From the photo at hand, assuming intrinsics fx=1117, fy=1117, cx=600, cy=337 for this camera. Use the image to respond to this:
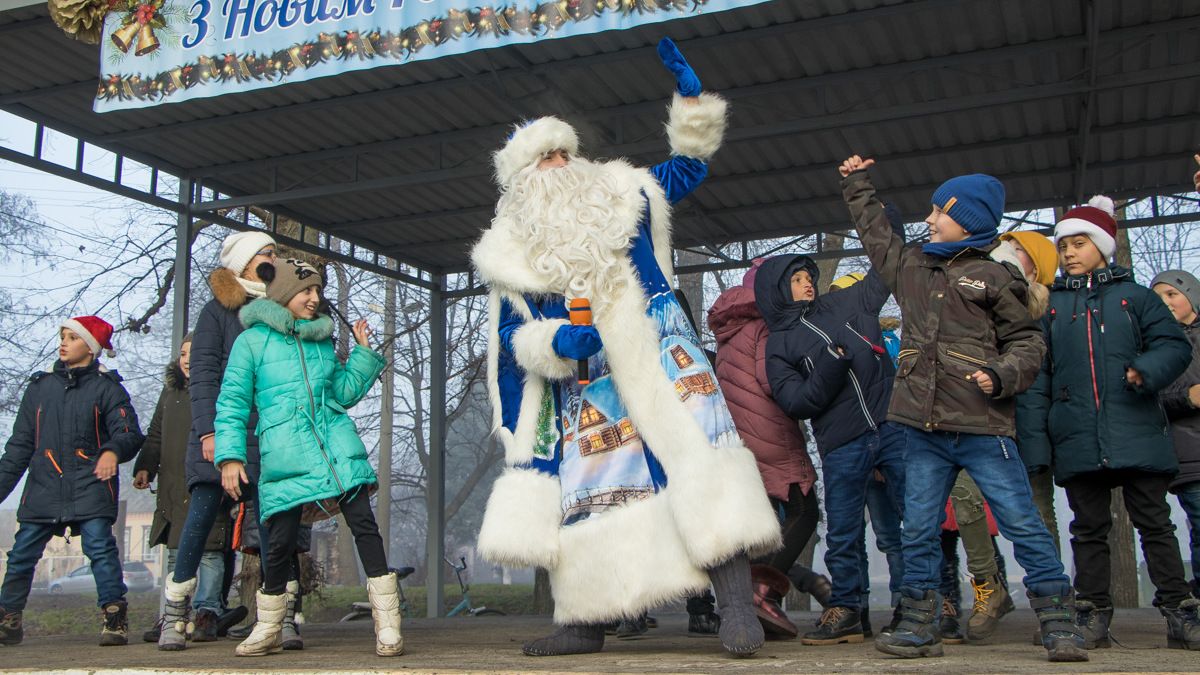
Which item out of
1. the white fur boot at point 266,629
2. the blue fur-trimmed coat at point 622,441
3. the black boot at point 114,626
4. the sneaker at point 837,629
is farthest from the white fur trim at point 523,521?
the black boot at point 114,626

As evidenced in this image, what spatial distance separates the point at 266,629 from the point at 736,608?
2.10 metres

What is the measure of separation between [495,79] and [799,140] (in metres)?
2.90

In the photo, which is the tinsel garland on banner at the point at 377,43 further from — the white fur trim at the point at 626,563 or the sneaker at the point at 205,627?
the sneaker at the point at 205,627

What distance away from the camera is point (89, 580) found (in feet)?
121

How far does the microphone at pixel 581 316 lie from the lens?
164 inches

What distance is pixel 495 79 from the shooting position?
26.5 feet

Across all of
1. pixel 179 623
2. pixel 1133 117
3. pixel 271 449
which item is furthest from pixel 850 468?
pixel 1133 117

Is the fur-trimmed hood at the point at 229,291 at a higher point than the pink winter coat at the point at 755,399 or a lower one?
higher

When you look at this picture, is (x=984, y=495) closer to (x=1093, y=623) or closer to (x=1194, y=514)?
(x=1093, y=623)

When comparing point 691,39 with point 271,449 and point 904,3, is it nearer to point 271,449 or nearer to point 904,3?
point 904,3

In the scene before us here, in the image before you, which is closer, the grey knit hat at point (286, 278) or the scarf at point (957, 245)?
the scarf at point (957, 245)

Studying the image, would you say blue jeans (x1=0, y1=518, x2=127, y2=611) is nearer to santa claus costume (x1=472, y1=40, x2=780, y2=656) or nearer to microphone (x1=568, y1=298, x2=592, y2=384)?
santa claus costume (x1=472, y1=40, x2=780, y2=656)

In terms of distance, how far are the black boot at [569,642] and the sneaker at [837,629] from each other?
996 millimetres

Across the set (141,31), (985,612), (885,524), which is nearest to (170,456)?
(141,31)
